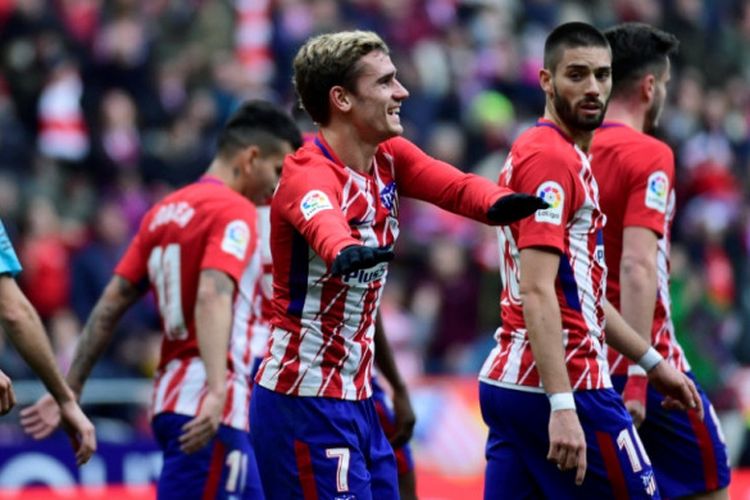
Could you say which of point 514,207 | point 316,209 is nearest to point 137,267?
point 316,209

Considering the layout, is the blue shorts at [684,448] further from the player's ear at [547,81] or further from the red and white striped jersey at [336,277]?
the red and white striped jersey at [336,277]

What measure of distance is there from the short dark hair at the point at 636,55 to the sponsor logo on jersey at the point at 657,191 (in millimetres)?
579

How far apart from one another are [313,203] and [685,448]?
2.81 meters

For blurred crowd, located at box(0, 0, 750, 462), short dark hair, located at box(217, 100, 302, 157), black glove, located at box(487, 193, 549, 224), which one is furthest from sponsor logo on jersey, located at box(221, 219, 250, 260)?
blurred crowd, located at box(0, 0, 750, 462)

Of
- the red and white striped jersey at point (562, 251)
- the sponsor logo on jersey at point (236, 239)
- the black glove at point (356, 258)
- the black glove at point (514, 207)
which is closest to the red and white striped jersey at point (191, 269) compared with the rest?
the sponsor logo on jersey at point (236, 239)

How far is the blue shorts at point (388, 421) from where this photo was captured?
841 centimetres

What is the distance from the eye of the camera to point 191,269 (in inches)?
332

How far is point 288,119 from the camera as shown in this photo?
8688mm

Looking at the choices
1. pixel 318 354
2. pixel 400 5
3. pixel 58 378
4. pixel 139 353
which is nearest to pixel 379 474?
pixel 318 354

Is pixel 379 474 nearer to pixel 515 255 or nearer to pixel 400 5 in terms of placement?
pixel 515 255

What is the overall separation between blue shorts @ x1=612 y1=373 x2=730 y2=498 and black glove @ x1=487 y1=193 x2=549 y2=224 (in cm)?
210

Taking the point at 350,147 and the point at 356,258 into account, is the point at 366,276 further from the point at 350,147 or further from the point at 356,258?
the point at 356,258

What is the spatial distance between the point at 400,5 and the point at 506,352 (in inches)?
576

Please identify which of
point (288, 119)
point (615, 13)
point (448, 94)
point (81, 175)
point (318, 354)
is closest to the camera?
point (318, 354)
